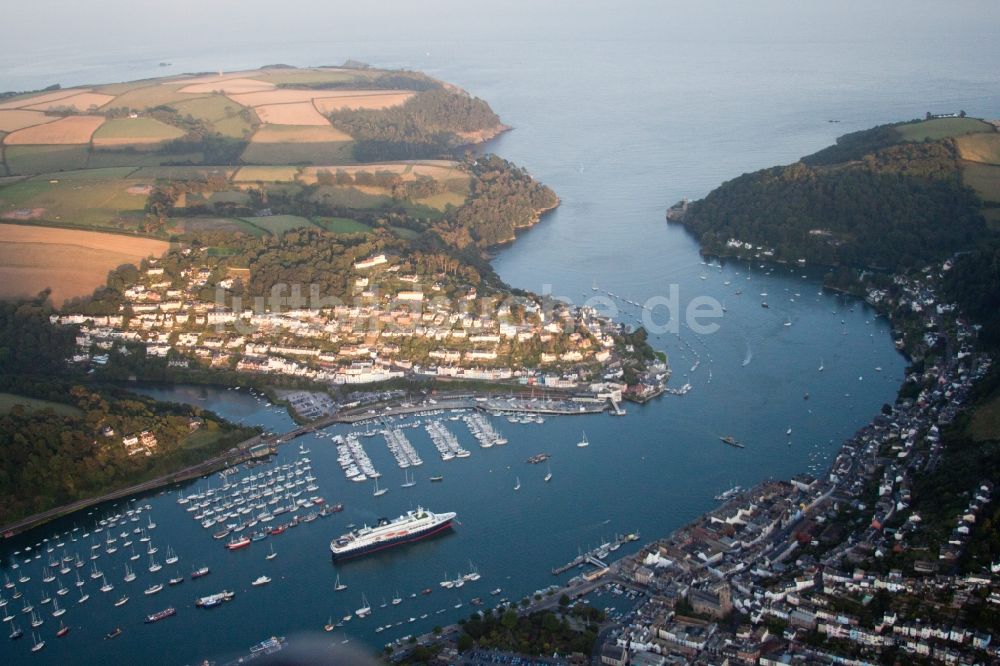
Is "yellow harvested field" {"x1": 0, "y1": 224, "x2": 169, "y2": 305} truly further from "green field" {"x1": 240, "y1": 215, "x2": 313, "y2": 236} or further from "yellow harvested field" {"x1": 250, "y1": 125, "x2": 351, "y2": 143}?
"yellow harvested field" {"x1": 250, "y1": 125, "x2": 351, "y2": 143}

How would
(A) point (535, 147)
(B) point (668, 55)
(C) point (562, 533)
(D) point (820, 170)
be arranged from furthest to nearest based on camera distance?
(B) point (668, 55) < (A) point (535, 147) < (D) point (820, 170) < (C) point (562, 533)

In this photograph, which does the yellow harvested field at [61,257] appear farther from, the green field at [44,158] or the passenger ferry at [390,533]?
the passenger ferry at [390,533]

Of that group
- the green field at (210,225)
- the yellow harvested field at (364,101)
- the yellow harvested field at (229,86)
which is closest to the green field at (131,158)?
the yellow harvested field at (364,101)

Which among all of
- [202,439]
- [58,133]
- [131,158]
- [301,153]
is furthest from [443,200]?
[202,439]

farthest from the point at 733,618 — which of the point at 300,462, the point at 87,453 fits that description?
the point at 87,453

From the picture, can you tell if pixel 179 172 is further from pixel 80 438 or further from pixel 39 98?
pixel 80 438

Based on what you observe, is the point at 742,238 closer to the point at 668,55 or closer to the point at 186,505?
the point at 186,505

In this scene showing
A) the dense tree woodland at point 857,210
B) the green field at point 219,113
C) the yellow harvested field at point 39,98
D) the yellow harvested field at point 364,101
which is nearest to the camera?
the dense tree woodland at point 857,210
